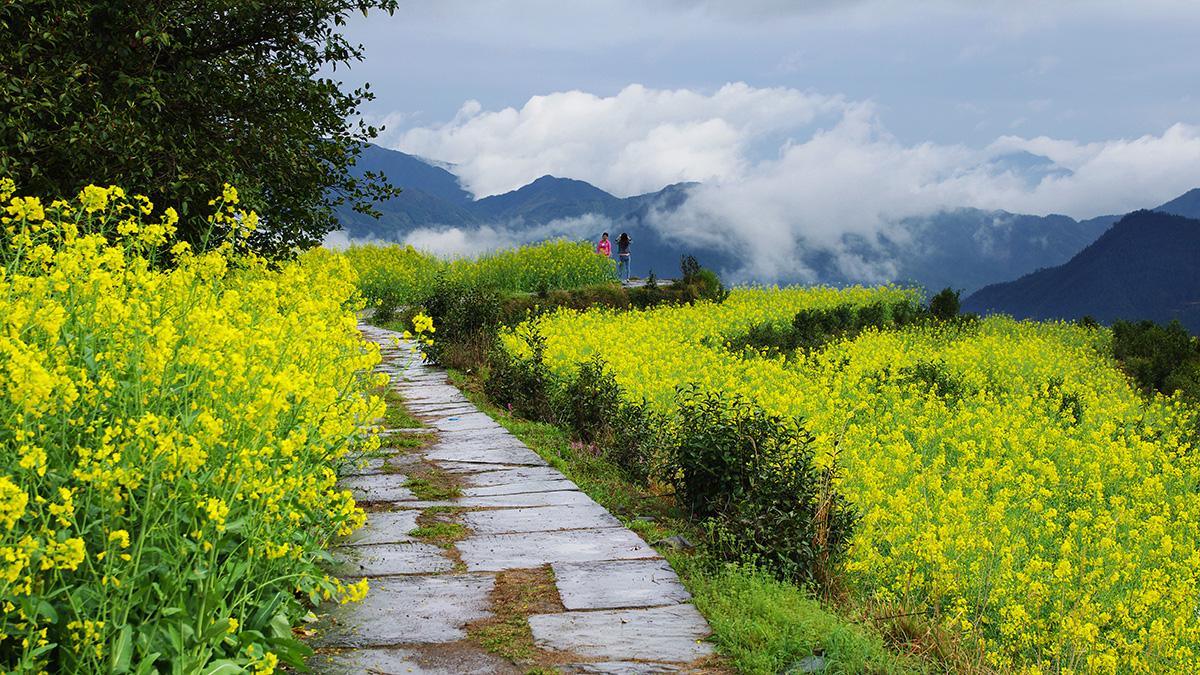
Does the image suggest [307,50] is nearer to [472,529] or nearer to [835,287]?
[472,529]

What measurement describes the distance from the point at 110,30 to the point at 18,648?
6722 millimetres

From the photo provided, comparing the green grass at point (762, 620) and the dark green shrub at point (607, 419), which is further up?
the dark green shrub at point (607, 419)

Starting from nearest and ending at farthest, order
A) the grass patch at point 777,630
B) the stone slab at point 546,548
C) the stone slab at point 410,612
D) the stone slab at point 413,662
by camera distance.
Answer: the stone slab at point 413,662 → the grass patch at point 777,630 → the stone slab at point 410,612 → the stone slab at point 546,548

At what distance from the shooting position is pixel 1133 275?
468 feet

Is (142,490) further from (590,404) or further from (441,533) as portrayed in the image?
(590,404)

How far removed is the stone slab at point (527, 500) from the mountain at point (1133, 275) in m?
135

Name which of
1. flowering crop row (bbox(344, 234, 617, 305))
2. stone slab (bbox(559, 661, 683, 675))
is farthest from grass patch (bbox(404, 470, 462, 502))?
flowering crop row (bbox(344, 234, 617, 305))

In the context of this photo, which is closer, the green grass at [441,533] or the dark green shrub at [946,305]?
the green grass at [441,533]

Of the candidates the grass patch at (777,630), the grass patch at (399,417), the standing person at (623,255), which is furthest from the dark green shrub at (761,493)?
the standing person at (623,255)

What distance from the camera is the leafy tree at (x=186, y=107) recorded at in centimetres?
743

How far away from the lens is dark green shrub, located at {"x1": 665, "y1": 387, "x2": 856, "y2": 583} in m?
4.78

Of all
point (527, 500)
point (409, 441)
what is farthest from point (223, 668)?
point (409, 441)

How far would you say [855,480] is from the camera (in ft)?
22.5

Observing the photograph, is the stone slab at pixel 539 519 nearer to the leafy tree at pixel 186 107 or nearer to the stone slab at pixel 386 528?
the stone slab at pixel 386 528
